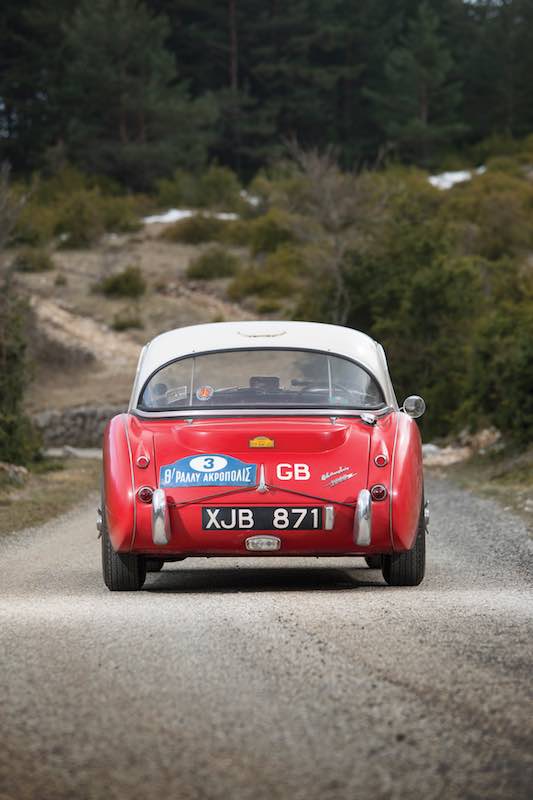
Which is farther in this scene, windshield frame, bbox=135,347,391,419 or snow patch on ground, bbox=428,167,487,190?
snow patch on ground, bbox=428,167,487,190

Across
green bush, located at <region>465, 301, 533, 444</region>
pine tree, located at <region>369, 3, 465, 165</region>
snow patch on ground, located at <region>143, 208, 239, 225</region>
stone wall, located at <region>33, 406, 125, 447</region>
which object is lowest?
snow patch on ground, located at <region>143, 208, 239, 225</region>

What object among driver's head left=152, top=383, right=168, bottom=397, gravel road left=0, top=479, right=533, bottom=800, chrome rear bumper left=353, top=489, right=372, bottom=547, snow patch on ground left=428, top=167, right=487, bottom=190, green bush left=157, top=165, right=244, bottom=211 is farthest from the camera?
snow patch on ground left=428, top=167, right=487, bottom=190

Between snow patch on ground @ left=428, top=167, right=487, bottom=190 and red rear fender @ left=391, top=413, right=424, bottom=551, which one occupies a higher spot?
red rear fender @ left=391, top=413, right=424, bottom=551

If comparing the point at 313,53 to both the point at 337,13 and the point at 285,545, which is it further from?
the point at 285,545

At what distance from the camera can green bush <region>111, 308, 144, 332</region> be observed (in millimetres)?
50594

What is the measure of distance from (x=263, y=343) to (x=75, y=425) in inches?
1135

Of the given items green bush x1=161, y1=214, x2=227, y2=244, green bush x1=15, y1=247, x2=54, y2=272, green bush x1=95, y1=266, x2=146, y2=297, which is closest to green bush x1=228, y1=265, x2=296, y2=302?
green bush x1=95, y1=266, x2=146, y2=297

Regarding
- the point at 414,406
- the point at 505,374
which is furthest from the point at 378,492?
the point at 505,374

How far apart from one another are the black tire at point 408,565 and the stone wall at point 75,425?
28804mm

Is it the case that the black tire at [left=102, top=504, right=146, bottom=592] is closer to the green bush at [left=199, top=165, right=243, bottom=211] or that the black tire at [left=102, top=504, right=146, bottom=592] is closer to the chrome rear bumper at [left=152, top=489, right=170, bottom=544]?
the chrome rear bumper at [left=152, top=489, right=170, bottom=544]

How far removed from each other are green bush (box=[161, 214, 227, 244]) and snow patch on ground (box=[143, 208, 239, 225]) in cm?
154

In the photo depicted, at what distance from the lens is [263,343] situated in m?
10.0

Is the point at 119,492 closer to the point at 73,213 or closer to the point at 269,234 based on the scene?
the point at 269,234

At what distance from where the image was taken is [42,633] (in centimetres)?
664
